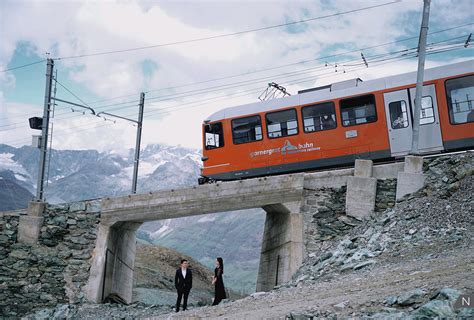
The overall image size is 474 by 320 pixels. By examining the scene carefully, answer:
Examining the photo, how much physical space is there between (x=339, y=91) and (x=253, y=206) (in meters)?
5.61

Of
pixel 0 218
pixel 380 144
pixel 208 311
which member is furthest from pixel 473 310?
pixel 0 218

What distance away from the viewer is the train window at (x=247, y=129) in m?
20.5

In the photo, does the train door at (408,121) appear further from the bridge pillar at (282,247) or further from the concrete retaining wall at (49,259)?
the concrete retaining wall at (49,259)

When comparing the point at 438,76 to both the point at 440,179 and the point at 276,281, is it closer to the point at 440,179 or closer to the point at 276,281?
the point at 440,179

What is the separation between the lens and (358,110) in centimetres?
1892

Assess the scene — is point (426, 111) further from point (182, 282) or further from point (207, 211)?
point (182, 282)

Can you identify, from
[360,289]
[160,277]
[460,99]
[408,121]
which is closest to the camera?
[360,289]

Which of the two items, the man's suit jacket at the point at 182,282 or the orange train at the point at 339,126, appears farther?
the orange train at the point at 339,126

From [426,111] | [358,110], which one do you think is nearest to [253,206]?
[358,110]

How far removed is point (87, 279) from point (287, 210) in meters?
7.53

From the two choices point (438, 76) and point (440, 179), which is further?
point (438, 76)

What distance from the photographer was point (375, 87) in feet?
61.2

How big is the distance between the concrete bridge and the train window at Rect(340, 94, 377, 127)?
2.52 m

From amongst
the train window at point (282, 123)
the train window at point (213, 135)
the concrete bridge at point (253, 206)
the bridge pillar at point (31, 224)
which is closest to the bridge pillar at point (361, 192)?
the concrete bridge at point (253, 206)
